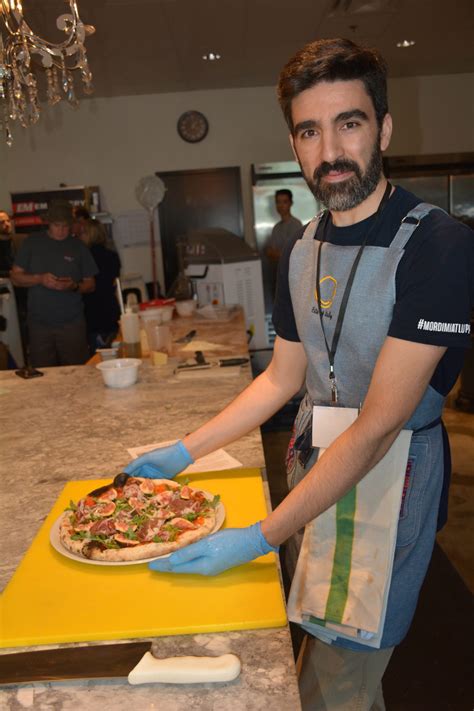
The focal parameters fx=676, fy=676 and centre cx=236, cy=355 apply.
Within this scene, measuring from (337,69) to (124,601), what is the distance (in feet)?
3.49

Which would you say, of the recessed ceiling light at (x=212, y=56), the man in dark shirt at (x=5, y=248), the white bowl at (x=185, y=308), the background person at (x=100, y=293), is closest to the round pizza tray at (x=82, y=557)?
the white bowl at (x=185, y=308)

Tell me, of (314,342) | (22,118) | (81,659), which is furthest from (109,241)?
(81,659)

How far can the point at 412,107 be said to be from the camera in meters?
8.04

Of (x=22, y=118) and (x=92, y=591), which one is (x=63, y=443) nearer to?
(x=92, y=591)

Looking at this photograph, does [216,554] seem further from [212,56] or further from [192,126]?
[192,126]

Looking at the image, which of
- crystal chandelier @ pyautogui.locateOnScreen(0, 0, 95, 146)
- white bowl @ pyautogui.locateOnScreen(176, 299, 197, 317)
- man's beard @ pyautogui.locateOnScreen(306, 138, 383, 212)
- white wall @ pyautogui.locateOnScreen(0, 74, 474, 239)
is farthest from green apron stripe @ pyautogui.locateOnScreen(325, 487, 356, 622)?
white wall @ pyautogui.locateOnScreen(0, 74, 474, 239)

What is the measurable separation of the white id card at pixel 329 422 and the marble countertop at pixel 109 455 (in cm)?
27

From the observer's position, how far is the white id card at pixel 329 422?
1.40 meters

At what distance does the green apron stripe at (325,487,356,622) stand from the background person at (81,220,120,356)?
15.6 feet

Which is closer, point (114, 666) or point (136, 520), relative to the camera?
point (114, 666)

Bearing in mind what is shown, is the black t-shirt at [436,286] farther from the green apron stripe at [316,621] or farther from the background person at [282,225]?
the background person at [282,225]

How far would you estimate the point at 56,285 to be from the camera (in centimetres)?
513

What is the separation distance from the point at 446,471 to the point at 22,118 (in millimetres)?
1921

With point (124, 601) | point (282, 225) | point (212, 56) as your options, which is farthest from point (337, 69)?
point (282, 225)
